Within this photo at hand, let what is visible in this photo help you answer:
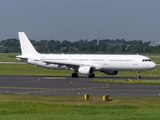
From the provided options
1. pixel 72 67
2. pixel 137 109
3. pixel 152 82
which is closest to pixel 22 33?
pixel 72 67

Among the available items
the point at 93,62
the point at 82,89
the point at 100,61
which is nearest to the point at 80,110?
the point at 82,89

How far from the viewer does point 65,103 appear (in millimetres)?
27000

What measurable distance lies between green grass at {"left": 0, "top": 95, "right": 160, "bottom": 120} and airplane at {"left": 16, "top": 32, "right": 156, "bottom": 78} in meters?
28.8

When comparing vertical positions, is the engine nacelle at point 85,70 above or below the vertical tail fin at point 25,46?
below

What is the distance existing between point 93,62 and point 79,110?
36.0 meters

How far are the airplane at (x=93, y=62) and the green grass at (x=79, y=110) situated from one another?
28.8 metres

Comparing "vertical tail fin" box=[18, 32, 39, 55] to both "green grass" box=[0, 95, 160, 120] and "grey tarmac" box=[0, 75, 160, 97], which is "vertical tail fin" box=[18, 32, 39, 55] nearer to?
"grey tarmac" box=[0, 75, 160, 97]

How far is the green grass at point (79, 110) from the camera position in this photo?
20312mm

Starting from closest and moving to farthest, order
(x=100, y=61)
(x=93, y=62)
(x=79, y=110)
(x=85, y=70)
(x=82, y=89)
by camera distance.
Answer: (x=79, y=110) → (x=82, y=89) → (x=85, y=70) → (x=100, y=61) → (x=93, y=62)

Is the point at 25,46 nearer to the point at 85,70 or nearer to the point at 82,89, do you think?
the point at 85,70

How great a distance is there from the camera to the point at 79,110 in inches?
930

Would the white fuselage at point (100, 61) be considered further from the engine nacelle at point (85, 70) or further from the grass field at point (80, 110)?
the grass field at point (80, 110)

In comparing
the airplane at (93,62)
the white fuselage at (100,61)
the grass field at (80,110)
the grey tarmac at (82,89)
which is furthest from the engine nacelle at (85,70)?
the grass field at (80,110)

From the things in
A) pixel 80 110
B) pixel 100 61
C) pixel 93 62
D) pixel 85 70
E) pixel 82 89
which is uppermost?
pixel 100 61
